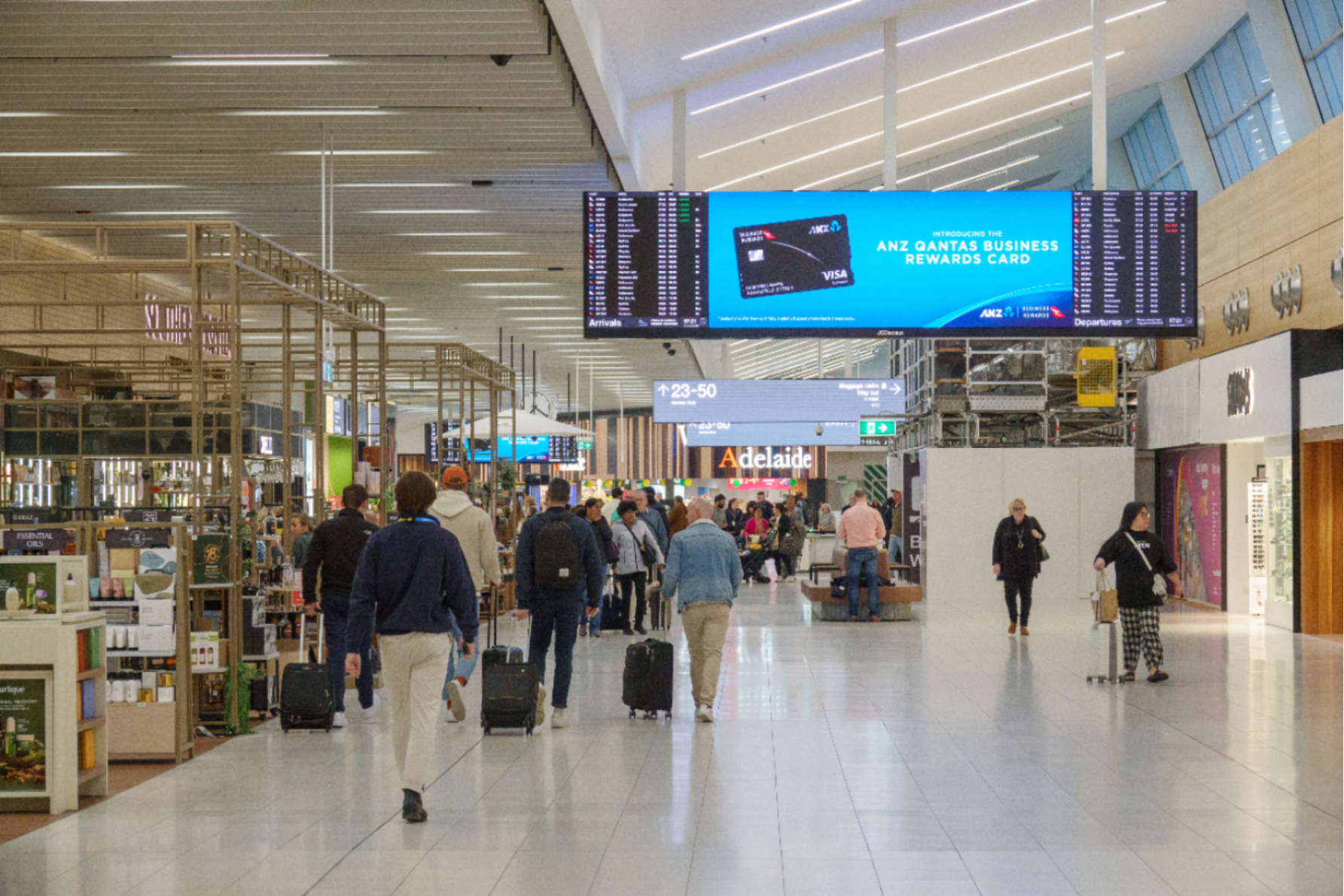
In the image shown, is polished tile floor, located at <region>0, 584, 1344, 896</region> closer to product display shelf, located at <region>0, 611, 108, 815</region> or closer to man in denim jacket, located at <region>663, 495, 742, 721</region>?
product display shelf, located at <region>0, 611, 108, 815</region>

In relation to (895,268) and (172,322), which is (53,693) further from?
(172,322)

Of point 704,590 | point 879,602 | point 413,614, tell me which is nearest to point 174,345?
point 704,590

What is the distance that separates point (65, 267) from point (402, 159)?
435cm

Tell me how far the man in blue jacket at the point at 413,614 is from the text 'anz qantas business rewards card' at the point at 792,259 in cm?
483

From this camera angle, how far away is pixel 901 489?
26.9 metres

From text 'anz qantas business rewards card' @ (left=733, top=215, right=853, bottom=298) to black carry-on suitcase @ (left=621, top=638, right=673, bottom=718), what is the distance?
116 inches

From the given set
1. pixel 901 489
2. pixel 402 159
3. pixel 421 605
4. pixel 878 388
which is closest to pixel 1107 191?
pixel 402 159

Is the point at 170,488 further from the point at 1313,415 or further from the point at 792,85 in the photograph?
the point at 1313,415

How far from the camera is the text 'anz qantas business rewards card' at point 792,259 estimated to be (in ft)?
36.7

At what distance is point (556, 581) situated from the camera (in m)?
9.41

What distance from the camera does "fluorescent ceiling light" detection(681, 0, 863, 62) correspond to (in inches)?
462

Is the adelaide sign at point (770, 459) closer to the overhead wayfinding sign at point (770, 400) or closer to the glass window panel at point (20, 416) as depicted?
the overhead wayfinding sign at point (770, 400)

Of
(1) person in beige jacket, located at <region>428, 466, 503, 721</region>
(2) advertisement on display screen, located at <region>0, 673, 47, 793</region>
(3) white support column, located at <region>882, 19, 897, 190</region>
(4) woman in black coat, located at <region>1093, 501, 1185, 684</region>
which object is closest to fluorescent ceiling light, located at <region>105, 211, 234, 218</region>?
(1) person in beige jacket, located at <region>428, 466, 503, 721</region>

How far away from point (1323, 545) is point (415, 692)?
1248 cm
